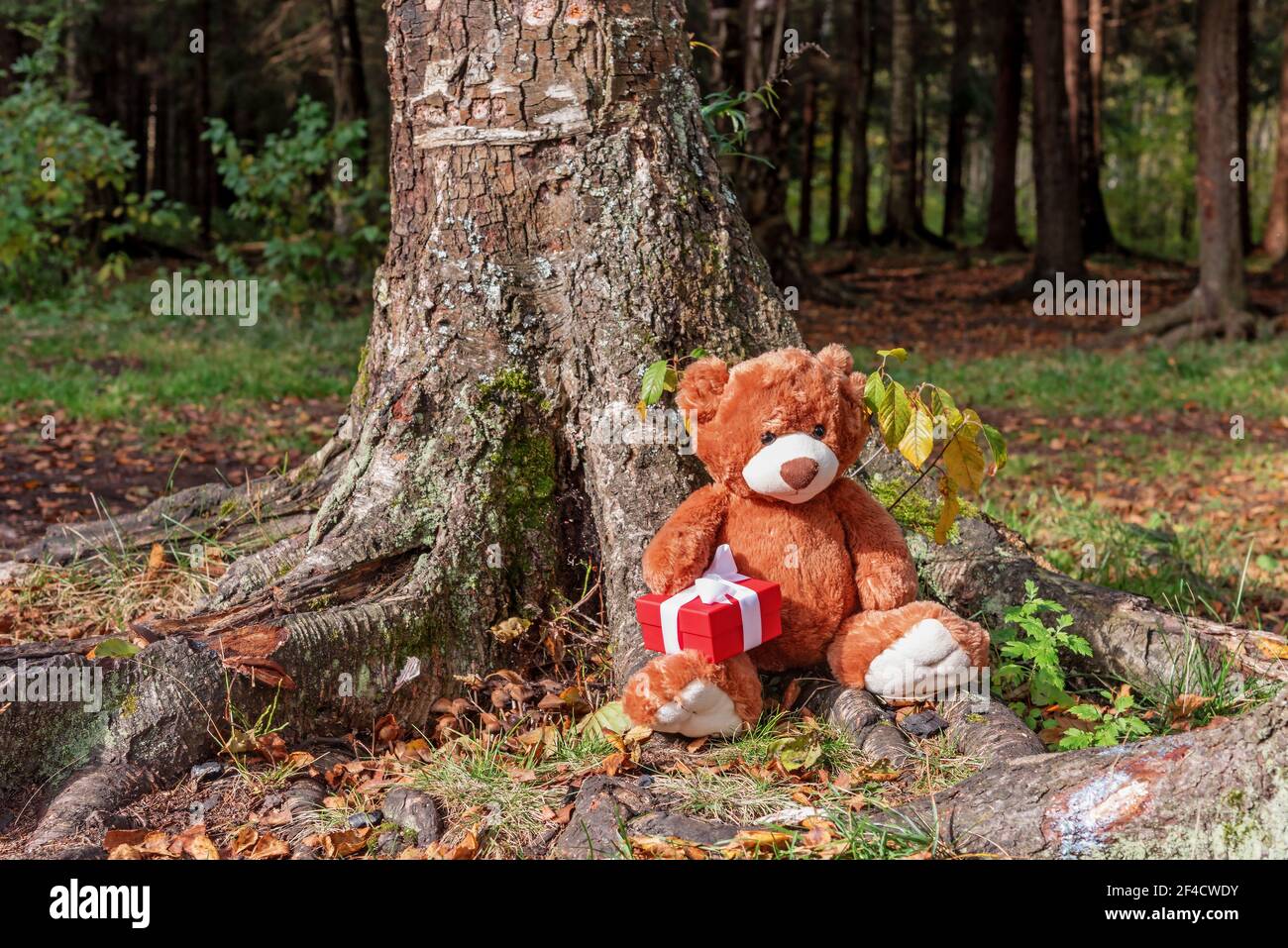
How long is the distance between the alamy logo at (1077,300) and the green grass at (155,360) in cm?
890

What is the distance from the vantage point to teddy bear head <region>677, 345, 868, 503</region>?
2771 millimetres

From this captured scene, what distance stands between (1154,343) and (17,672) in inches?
423

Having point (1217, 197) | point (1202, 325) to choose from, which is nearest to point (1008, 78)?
point (1217, 197)

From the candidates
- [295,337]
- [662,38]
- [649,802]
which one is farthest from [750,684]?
[295,337]

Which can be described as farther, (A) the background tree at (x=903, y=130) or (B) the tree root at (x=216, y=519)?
(A) the background tree at (x=903, y=130)

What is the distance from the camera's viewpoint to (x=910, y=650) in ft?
9.29

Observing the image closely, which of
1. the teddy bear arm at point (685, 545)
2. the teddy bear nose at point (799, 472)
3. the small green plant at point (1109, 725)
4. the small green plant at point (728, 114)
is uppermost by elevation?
the small green plant at point (728, 114)

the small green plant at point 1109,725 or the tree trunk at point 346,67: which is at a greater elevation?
the tree trunk at point 346,67

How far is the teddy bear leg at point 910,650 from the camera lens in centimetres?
283

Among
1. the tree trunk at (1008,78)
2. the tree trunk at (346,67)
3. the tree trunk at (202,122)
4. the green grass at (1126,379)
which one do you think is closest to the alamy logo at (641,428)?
the green grass at (1126,379)

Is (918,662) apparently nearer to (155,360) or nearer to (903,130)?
(155,360)

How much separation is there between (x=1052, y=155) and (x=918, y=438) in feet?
44.0

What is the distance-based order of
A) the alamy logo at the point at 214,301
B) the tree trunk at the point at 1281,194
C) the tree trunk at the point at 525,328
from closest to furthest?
the tree trunk at the point at 525,328 → the alamy logo at the point at 214,301 → the tree trunk at the point at 1281,194
